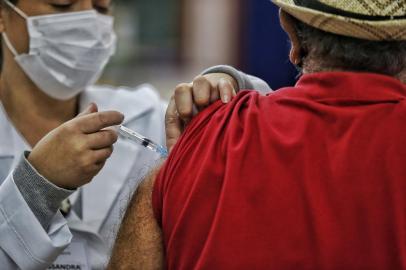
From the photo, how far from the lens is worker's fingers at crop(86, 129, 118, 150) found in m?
2.07

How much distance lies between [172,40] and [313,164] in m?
9.39

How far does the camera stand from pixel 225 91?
189 cm

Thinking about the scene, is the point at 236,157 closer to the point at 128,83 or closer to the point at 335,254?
the point at 335,254

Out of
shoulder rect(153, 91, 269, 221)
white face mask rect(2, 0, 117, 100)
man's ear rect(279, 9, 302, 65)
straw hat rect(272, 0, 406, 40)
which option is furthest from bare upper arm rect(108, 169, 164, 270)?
white face mask rect(2, 0, 117, 100)

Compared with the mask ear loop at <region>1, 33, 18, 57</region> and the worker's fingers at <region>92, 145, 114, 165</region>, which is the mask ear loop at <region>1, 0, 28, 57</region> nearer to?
the mask ear loop at <region>1, 33, 18, 57</region>

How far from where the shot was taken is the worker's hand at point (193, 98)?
6.27 feet

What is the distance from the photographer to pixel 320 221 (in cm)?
163

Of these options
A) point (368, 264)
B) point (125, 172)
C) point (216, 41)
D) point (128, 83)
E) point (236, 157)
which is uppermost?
point (236, 157)

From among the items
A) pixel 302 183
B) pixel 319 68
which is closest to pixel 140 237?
pixel 302 183

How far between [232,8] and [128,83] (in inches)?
65.6

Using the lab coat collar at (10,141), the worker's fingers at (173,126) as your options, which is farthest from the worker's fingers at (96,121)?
the lab coat collar at (10,141)

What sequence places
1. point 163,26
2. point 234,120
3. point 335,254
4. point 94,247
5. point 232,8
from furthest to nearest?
point 163,26 → point 232,8 → point 94,247 → point 234,120 → point 335,254

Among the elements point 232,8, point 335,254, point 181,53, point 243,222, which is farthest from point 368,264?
point 181,53

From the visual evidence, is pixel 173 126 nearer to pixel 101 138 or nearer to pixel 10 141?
pixel 101 138
